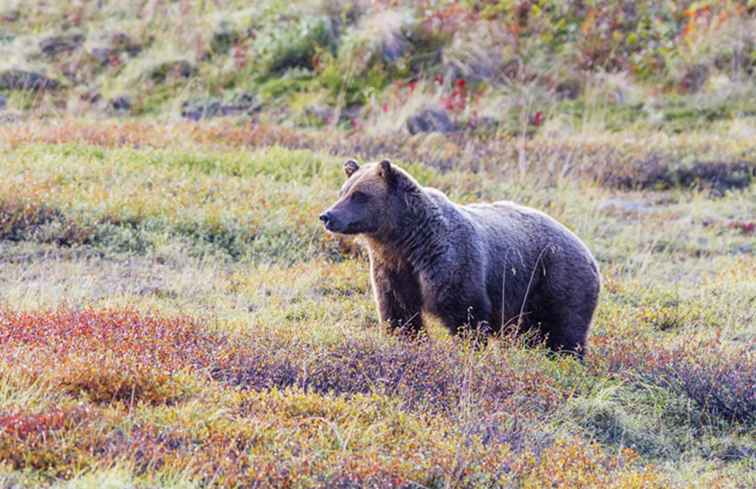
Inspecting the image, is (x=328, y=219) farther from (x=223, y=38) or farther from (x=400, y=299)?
(x=223, y=38)

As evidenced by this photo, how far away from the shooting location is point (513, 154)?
53.9 feet

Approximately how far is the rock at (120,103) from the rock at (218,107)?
978 millimetres

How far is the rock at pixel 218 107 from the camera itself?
18.4 meters

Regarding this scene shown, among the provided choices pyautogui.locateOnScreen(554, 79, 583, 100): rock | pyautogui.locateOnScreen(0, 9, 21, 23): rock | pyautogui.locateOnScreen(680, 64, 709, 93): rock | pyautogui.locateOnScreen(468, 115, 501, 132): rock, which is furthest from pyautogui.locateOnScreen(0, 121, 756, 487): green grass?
pyautogui.locateOnScreen(0, 9, 21, 23): rock

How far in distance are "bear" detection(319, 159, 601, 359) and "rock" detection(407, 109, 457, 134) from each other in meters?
8.89

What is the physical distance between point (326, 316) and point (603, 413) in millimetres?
2785

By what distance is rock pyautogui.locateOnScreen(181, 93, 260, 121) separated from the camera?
18391 mm

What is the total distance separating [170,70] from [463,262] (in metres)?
13.0

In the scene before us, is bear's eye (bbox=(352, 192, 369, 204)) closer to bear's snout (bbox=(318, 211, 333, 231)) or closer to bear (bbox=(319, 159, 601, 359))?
bear (bbox=(319, 159, 601, 359))

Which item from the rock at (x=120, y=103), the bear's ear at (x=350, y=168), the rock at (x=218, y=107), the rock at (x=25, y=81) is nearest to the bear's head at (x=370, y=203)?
the bear's ear at (x=350, y=168)

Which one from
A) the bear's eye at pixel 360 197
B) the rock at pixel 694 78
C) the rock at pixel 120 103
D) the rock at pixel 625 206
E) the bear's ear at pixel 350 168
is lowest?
the rock at pixel 625 206

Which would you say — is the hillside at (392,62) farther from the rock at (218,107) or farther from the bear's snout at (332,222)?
the bear's snout at (332,222)

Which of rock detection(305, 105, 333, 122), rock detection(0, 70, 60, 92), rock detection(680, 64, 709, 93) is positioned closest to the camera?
rock detection(305, 105, 333, 122)

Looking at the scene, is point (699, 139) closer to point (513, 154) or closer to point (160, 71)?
point (513, 154)
